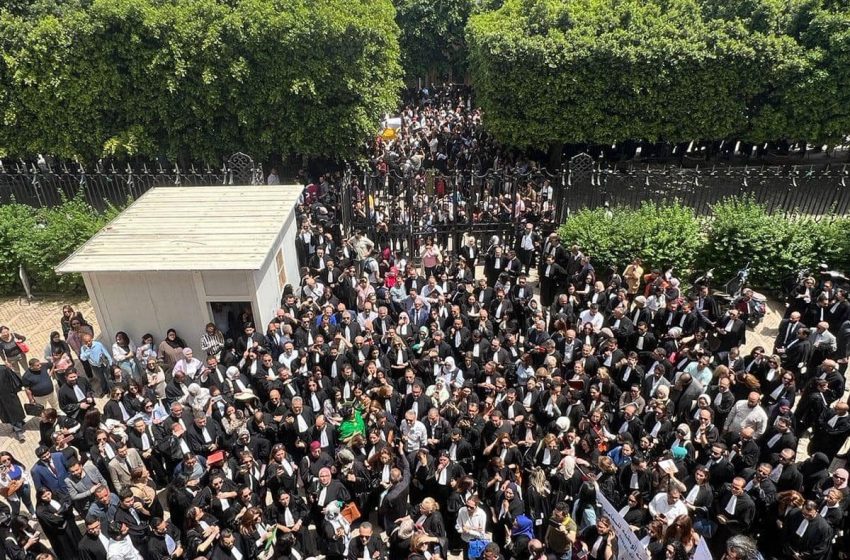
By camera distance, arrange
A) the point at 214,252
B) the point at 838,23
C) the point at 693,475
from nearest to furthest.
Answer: the point at 693,475
the point at 214,252
the point at 838,23

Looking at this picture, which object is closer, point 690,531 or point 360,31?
Answer: point 690,531

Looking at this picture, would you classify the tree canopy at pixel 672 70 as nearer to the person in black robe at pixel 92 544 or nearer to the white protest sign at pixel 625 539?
the white protest sign at pixel 625 539

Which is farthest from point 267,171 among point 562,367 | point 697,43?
point 562,367

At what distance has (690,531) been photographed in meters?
6.84

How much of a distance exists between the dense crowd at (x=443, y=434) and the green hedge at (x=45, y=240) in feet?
14.1

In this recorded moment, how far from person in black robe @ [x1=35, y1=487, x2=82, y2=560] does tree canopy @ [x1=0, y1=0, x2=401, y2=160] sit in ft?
49.7

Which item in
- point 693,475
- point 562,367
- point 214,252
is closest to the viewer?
point 693,475

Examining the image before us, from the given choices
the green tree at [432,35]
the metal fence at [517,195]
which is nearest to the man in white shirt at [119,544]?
the metal fence at [517,195]

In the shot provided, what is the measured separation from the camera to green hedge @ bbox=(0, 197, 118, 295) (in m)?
15.5

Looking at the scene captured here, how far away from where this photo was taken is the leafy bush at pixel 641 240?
14.6 metres

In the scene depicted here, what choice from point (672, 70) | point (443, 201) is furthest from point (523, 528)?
point (672, 70)

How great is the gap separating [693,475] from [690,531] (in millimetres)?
1318

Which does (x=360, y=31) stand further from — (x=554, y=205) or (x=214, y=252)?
(x=214, y=252)

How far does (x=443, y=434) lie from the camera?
28.9ft
